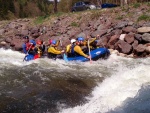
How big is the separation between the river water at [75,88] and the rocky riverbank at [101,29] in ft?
6.52

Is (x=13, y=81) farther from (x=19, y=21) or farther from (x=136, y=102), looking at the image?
(x=19, y=21)

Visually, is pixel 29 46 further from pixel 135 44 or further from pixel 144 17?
pixel 144 17

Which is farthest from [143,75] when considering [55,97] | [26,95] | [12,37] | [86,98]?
[12,37]

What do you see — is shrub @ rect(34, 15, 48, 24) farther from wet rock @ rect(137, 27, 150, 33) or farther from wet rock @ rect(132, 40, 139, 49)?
wet rock @ rect(132, 40, 139, 49)

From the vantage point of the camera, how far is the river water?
6.65 m

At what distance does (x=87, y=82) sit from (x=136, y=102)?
2.20 m

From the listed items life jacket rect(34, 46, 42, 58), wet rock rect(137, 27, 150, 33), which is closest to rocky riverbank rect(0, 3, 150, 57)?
wet rock rect(137, 27, 150, 33)

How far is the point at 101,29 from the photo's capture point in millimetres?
15742

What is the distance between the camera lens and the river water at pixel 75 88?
665cm

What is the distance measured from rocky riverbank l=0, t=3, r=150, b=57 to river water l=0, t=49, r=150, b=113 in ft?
6.52

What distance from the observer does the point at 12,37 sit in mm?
19469

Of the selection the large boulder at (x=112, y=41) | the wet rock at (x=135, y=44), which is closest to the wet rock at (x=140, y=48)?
the wet rock at (x=135, y=44)

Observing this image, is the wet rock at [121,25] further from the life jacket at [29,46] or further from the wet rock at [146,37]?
the life jacket at [29,46]

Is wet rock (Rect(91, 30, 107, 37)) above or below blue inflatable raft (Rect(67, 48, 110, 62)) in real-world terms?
above
